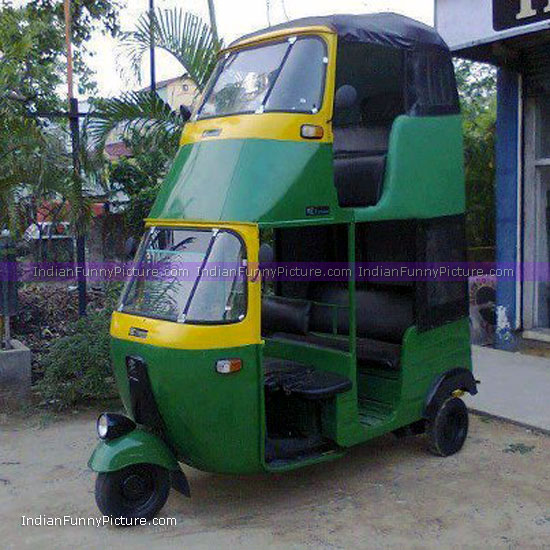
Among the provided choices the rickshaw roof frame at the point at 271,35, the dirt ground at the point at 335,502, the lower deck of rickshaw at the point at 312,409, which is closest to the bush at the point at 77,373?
the dirt ground at the point at 335,502

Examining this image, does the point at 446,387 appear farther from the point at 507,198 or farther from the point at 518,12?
the point at 518,12

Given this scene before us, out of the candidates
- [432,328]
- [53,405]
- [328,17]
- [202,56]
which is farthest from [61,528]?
[202,56]

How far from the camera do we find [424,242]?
5.45 meters

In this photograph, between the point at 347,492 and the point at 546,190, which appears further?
the point at 546,190

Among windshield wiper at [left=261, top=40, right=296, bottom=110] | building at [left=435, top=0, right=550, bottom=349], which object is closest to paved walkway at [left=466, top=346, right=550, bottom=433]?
building at [left=435, top=0, right=550, bottom=349]

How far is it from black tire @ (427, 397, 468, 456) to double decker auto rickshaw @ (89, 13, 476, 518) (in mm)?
15

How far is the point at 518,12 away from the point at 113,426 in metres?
5.89

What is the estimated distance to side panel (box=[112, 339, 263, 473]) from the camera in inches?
172

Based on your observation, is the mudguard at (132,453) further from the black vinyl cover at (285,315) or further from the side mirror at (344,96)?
the side mirror at (344,96)

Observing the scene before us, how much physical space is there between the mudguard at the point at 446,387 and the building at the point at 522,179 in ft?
11.1

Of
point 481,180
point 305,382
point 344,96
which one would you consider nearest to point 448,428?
point 305,382

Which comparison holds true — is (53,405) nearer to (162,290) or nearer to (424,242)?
(162,290)

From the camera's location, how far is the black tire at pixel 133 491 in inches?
176

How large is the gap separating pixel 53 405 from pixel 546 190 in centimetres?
617
